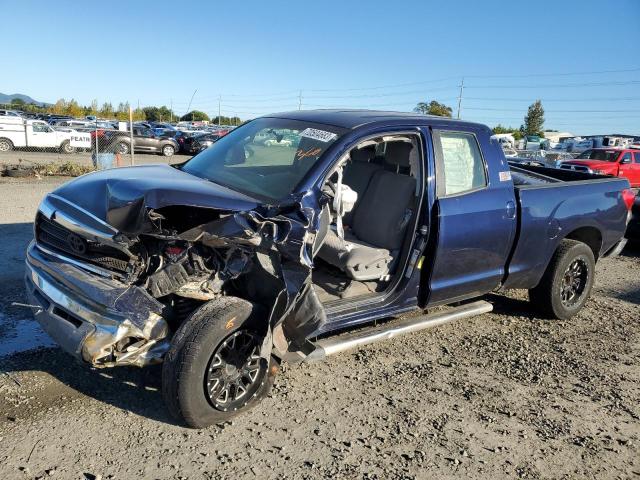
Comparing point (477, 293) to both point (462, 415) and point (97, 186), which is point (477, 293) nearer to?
point (462, 415)

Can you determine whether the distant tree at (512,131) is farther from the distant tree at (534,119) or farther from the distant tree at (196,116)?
the distant tree at (196,116)

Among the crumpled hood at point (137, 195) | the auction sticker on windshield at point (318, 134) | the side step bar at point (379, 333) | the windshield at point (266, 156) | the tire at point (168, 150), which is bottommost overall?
the tire at point (168, 150)

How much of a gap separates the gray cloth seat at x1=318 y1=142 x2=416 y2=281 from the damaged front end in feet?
2.53

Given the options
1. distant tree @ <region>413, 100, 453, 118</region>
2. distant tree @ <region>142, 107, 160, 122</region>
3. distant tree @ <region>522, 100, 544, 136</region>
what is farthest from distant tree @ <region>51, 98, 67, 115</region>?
distant tree @ <region>522, 100, 544, 136</region>

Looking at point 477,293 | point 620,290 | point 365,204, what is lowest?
point 620,290

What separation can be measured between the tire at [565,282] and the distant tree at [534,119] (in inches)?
3123

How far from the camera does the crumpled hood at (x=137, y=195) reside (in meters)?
3.15

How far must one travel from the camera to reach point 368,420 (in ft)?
11.6

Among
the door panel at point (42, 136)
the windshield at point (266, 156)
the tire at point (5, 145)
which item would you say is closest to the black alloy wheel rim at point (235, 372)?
the windshield at point (266, 156)

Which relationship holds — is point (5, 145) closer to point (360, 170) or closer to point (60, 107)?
point (360, 170)

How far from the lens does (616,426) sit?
3693 mm

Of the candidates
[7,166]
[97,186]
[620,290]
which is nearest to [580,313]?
[620,290]

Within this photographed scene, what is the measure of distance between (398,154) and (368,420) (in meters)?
2.27

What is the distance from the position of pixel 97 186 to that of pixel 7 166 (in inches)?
508
